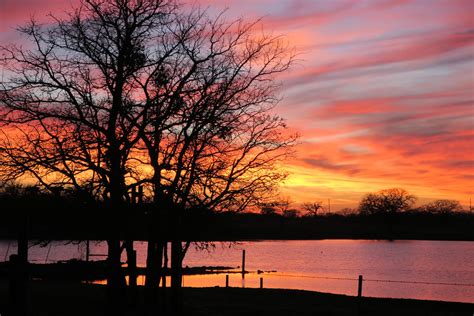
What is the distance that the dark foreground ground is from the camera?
2517 cm

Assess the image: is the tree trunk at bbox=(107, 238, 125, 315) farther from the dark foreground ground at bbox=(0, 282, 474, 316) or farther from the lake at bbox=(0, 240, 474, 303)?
the lake at bbox=(0, 240, 474, 303)

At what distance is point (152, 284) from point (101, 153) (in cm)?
544

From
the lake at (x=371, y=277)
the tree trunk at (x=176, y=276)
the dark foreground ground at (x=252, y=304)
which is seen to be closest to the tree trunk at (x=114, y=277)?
the dark foreground ground at (x=252, y=304)

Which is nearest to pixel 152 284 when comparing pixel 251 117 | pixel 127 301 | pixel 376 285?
pixel 127 301

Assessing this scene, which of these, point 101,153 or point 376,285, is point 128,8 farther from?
point 376,285

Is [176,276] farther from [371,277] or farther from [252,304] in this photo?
[371,277]

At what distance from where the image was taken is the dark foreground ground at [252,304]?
25.2 metres

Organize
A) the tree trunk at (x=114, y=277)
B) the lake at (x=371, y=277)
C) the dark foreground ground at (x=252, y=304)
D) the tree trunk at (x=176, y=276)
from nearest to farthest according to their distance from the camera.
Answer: the tree trunk at (x=176, y=276) < the tree trunk at (x=114, y=277) < the dark foreground ground at (x=252, y=304) < the lake at (x=371, y=277)

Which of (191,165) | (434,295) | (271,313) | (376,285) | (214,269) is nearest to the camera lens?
(191,165)

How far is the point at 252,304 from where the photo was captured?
3225 centimetres

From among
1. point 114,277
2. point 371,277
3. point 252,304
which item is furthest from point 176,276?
point 371,277

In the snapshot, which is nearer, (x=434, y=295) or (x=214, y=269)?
(x=434, y=295)

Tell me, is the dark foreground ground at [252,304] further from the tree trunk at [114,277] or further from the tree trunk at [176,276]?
the tree trunk at [176,276]

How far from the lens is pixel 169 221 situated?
24.9 m
